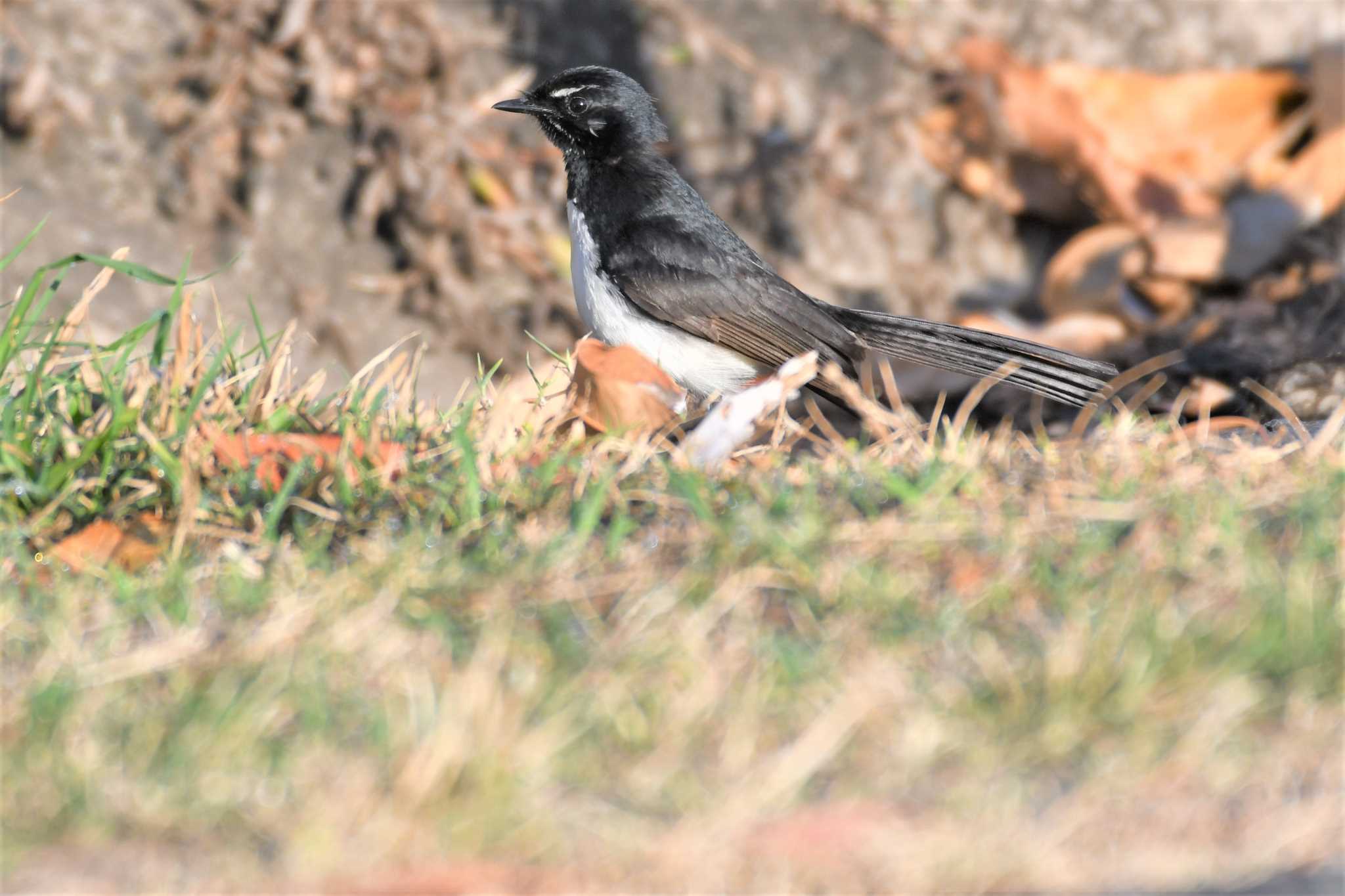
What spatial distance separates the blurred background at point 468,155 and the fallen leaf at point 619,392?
3215 millimetres

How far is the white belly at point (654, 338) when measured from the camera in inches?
209

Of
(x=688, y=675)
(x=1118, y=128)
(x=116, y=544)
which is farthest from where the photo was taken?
(x=1118, y=128)

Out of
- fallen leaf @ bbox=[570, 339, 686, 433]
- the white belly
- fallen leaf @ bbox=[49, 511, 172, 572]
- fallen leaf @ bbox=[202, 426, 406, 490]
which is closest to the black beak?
the white belly

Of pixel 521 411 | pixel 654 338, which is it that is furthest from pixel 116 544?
pixel 654 338

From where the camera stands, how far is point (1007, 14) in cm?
833

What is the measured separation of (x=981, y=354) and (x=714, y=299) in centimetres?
97

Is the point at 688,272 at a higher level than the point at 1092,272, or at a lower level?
lower

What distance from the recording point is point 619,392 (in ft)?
13.0

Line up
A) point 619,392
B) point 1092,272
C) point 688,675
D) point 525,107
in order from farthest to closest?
point 1092,272 → point 525,107 → point 619,392 → point 688,675

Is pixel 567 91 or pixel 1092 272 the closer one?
pixel 567 91

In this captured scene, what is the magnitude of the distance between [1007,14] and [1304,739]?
6.72 m

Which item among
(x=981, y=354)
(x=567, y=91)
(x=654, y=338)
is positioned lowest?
(x=654, y=338)

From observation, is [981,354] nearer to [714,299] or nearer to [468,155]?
[714,299]

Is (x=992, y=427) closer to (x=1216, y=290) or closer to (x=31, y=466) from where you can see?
(x=1216, y=290)
